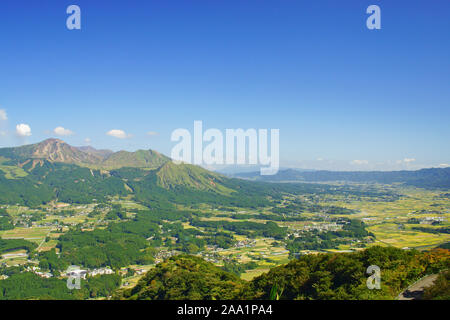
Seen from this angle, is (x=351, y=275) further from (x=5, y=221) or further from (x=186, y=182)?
(x=186, y=182)

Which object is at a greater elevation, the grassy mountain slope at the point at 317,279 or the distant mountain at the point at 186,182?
the grassy mountain slope at the point at 317,279

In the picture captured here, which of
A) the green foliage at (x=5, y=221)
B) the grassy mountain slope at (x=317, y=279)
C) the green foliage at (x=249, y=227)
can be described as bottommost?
the green foliage at (x=249, y=227)

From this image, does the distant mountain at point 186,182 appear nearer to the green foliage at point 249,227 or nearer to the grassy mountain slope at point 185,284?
the green foliage at point 249,227

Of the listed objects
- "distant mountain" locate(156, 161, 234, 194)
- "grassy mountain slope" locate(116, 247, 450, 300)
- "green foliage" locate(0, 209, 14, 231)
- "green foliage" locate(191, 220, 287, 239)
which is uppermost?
"grassy mountain slope" locate(116, 247, 450, 300)

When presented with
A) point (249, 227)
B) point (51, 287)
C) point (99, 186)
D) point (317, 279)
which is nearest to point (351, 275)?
point (317, 279)

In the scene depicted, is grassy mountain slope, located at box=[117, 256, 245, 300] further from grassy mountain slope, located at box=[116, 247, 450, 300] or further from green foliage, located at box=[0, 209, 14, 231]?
green foliage, located at box=[0, 209, 14, 231]

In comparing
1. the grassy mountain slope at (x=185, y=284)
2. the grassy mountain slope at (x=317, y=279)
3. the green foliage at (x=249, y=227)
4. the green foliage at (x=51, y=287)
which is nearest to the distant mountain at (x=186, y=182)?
the green foliage at (x=249, y=227)

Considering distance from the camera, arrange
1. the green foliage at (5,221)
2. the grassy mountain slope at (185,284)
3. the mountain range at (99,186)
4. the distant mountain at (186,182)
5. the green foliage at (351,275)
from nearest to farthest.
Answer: the green foliage at (351,275), the grassy mountain slope at (185,284), the green foliage at (5,221), the mountain range at (99,186), the distant mountain at (186,182)

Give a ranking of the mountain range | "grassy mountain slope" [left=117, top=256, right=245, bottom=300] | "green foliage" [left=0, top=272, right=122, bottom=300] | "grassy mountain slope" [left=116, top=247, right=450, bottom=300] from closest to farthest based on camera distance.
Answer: "grassy mountain slope" [left=116, top=247, right=450, bottom=300] → "grassy mountain slope" [left=117, top=256, right=245, bottom=300] → "green foliage" [left=0, top=272, right=122, bottom=300] → the mountain range

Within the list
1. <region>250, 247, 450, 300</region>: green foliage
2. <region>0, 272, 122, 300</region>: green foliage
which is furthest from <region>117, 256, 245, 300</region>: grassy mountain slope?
<region>0, 272, 122, 300</region>: green foliage
